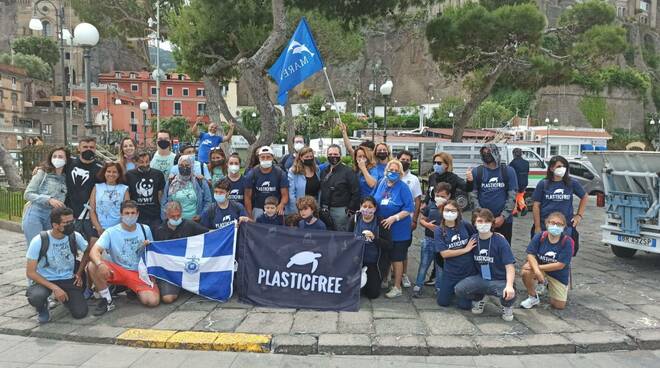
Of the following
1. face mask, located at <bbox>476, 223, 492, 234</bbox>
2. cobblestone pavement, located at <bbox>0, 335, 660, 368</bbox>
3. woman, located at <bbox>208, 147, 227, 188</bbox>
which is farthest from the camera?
woman, located at <bbox>208, 147, 227, 188</bbox>

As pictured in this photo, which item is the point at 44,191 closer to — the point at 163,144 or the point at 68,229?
the point at 68,229

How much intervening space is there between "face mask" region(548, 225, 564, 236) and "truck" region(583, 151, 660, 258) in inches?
103

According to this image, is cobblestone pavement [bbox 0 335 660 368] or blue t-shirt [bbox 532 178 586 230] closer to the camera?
cobblestone pavement [bbox 0 335 660 368]

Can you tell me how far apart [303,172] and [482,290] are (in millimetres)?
2689

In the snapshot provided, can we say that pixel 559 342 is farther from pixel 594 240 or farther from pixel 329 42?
pixel 329 42

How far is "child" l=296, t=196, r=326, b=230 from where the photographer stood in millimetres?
5883

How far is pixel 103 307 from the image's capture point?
548 centimetres

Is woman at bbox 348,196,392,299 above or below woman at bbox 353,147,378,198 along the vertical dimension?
below

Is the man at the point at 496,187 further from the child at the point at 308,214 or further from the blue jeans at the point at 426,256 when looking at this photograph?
the child at the point at 308,214

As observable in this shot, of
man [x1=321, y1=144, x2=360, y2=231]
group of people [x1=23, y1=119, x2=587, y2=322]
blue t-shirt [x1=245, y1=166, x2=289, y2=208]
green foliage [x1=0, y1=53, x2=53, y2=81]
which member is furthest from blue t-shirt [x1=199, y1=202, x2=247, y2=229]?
green foliage [x1=0, y1=53, x2=53, y2=81]

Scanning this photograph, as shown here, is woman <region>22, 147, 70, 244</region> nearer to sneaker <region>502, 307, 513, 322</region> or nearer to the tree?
sneaker <region>502, 307, 513, 322</region>

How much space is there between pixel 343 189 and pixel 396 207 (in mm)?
730

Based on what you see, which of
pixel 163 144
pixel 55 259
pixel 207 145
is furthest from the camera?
pixel 207 145

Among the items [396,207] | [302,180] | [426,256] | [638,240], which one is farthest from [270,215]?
[638,240]
